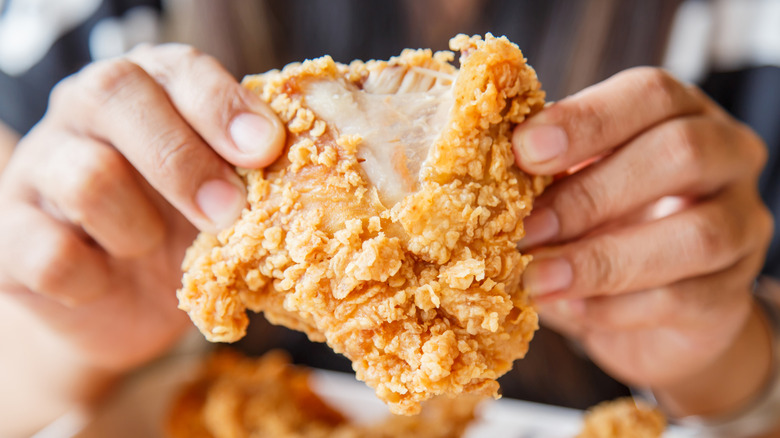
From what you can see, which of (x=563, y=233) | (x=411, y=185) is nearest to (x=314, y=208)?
(x=411, y=185)

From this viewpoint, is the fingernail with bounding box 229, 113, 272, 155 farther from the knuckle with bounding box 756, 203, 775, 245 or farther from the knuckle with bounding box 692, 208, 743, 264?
the knuckle with bounding box 756, 203, 775, 245

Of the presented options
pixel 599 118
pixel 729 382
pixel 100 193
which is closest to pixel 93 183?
pixel 100 193

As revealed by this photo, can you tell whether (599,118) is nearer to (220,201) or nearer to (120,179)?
(220,201)

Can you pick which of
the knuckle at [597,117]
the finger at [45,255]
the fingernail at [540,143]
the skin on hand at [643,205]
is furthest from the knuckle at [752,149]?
the finger at [45,255]

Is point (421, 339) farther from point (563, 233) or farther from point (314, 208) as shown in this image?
point (563, 233)

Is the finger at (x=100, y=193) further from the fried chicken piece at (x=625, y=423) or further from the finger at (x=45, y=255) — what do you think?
the fried chicken piece at (x=625, y=423)
